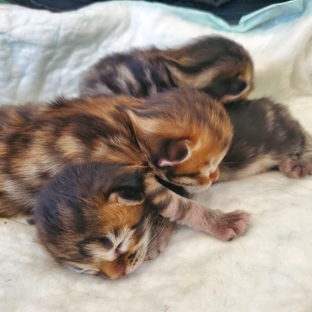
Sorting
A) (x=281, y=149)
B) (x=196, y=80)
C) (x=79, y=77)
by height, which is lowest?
(x=79, y=77)

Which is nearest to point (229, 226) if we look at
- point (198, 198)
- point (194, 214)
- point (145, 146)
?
point (194, 214)

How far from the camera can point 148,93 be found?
65.7 inches

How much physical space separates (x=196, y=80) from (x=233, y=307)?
95 cm

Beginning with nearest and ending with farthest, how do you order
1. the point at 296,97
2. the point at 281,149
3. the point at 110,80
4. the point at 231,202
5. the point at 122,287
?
the point at 122,287
the point at 231,202
the point at 281,149
the point at 110,80
the point at 296,97

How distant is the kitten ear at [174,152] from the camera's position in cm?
126

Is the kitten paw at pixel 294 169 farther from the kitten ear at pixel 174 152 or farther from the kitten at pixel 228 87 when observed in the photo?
the kitten ear at pixel 174 152

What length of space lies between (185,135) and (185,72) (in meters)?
0.47

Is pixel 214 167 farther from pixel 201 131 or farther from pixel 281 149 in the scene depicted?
pixel 281 149

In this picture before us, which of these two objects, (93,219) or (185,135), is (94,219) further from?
(185,135)

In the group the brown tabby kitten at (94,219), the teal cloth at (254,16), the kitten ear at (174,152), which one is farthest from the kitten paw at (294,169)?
the teal cloth at (254,16)

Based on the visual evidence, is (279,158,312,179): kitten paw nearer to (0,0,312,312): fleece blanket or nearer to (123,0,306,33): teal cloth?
(0,0,312,312): fleece blanket

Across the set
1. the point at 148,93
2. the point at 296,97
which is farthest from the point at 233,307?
the point at 296,97

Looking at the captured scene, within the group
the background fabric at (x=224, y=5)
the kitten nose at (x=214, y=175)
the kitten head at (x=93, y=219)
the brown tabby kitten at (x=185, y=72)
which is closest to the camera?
the kitten head at (x=93, y=219)

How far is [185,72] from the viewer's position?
1.68m
